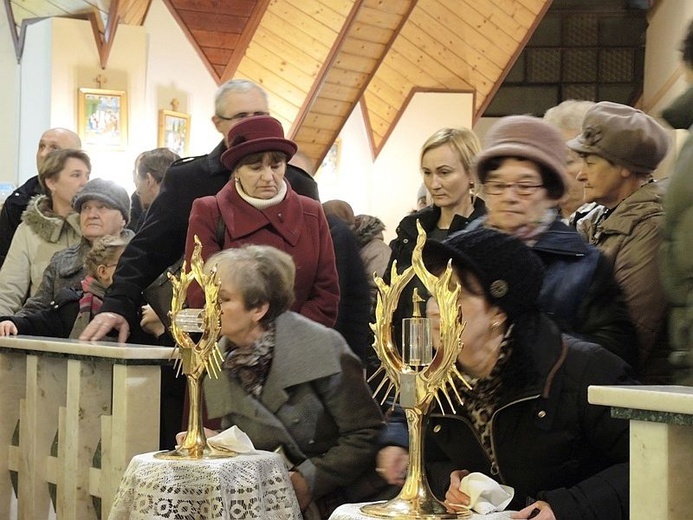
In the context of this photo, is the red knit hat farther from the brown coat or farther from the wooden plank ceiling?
the wooden plank ceiling

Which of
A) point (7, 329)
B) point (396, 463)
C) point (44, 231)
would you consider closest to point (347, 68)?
point (44, 231)

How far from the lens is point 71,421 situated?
421cm

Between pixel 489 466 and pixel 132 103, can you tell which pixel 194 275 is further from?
pixel 132 103

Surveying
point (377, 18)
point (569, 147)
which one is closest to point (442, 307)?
point (569, 147)

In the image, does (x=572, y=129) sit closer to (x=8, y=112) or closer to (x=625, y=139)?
(x=625, y=139)

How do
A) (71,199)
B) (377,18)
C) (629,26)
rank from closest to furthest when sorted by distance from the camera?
(71,199) → (377,18) → (629,26)

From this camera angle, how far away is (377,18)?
10.9 m

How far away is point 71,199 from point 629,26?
42.2 ft

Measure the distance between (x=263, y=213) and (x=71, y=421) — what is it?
0.97 m

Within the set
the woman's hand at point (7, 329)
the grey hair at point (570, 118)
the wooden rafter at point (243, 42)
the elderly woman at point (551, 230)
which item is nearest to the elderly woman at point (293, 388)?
the elderly woman at point (551, 230)

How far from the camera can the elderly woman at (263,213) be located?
13.0ft

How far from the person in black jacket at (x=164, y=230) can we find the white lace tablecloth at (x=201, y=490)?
1.31 metres

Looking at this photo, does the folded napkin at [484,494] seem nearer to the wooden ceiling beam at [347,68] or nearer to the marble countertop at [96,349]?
the marble countertop at [96,349]

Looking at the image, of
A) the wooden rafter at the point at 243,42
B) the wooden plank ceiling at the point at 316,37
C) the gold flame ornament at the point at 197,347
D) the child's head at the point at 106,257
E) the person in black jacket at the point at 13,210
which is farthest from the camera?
the wooden rafter at the point at 243,42
